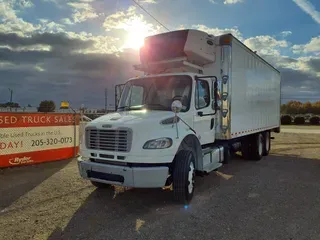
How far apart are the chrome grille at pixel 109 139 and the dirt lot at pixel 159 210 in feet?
3.87

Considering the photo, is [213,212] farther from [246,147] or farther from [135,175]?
[246,147]

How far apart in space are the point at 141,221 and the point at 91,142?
1.87m

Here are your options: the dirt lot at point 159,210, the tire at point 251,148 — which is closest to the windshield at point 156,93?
the dirt lot at point 159,210

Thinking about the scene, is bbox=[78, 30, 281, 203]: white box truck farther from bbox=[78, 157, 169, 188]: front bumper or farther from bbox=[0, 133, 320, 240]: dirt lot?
bbox=[0, 133, 320, 240]: dirt lot

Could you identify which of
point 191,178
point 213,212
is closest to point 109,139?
point 191,178

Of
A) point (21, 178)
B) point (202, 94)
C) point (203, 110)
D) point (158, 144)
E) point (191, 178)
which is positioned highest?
point (202, 94)

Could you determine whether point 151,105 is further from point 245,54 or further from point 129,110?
point 245,54

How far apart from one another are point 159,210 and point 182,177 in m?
0.77

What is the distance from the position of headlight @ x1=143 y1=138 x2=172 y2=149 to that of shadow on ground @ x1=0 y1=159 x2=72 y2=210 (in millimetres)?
3096

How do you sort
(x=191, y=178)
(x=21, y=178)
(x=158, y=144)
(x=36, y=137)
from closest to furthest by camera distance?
1. (x=158, y=144)
2. (x=191, y=178)
3. (x=21, y=178)
4. (x=36, y=137)

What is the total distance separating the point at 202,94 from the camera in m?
6.62

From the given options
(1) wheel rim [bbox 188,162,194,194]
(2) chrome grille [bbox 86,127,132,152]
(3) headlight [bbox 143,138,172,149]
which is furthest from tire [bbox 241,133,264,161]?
(2) chrome grille [bbox 86,127,132,152]

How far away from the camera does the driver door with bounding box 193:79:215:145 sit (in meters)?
6.43

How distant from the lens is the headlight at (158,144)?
16.6 ft
